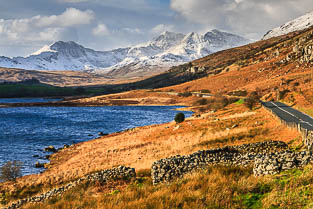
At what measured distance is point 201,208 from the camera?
25.1ft

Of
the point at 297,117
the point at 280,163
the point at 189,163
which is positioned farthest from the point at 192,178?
the point at 297,117

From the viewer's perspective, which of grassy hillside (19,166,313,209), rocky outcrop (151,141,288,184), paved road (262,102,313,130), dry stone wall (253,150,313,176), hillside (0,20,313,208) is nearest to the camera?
grassy hillside (19,166,313,209)

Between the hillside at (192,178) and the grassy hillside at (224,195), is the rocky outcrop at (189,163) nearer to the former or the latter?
the hillside at (192,178)

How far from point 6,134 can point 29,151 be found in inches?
767

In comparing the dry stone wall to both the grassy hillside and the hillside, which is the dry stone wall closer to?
the hillside

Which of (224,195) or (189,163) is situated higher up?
(224,195)

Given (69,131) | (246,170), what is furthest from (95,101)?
(246,170)

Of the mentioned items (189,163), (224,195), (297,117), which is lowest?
(297,117)

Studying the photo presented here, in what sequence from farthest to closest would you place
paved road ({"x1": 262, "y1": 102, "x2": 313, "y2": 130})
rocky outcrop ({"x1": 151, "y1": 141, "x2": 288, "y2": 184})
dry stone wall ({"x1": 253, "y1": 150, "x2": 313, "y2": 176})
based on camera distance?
paved road ({"x1": 262, "y1": 102, "x2": 313, "y2": 130}), rocky outcrop ({"x1": 151, "y1": 141, "x2": 288, "y2": 184}), dry stone wall ({"x1": 253, "y1": 150, "x2": 313, "y2": 176})

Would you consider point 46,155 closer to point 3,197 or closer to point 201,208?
point 3,197

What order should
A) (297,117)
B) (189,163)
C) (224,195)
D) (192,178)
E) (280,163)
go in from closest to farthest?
1. (224,195)
2. (280,163)
3. (192,178)
4. (189,163)
5. (297,117)

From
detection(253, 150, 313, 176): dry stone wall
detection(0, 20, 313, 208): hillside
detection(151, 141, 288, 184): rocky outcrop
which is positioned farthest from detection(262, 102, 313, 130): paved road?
detection(253, 150, 313, 176): dry stone wall

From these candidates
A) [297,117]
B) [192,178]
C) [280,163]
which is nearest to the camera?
[280,163]

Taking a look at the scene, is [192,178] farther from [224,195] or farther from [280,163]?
[280,163]
